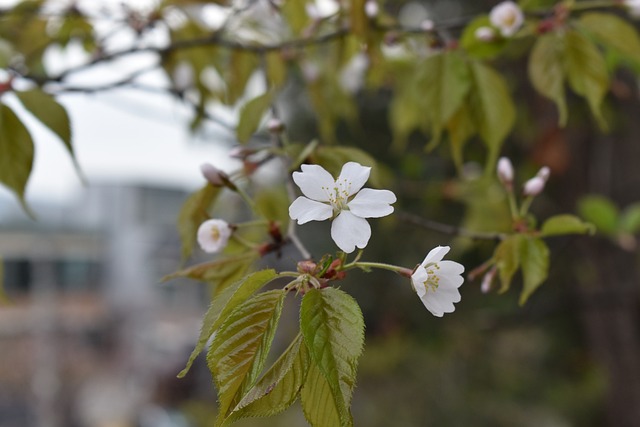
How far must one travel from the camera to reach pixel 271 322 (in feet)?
1.07

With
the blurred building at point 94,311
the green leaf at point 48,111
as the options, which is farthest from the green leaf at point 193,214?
the blurred building at point 94,311

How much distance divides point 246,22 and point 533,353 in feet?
8.91

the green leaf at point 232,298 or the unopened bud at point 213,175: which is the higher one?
the green leaf at point 232,298

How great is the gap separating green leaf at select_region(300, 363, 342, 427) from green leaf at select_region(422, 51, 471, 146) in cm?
34

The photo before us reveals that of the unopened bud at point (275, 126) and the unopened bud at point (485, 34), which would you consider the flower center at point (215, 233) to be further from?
the unopened bud at point (485, 34)

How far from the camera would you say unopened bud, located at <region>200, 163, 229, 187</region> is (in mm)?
486

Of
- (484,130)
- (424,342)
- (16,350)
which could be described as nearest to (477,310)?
(424,342)

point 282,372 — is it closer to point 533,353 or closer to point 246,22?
point 246,22

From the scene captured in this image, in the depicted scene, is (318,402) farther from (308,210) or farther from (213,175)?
(213,175)

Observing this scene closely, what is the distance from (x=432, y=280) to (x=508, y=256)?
13 cm

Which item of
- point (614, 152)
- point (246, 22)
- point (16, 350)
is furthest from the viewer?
point (16, 350)

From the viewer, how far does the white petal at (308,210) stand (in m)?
0.35

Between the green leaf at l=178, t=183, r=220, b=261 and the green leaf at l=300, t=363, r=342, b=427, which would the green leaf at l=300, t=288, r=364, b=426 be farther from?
the green leaf at l=178, t=183, r=220, b=261

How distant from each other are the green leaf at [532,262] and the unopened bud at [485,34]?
236mm
